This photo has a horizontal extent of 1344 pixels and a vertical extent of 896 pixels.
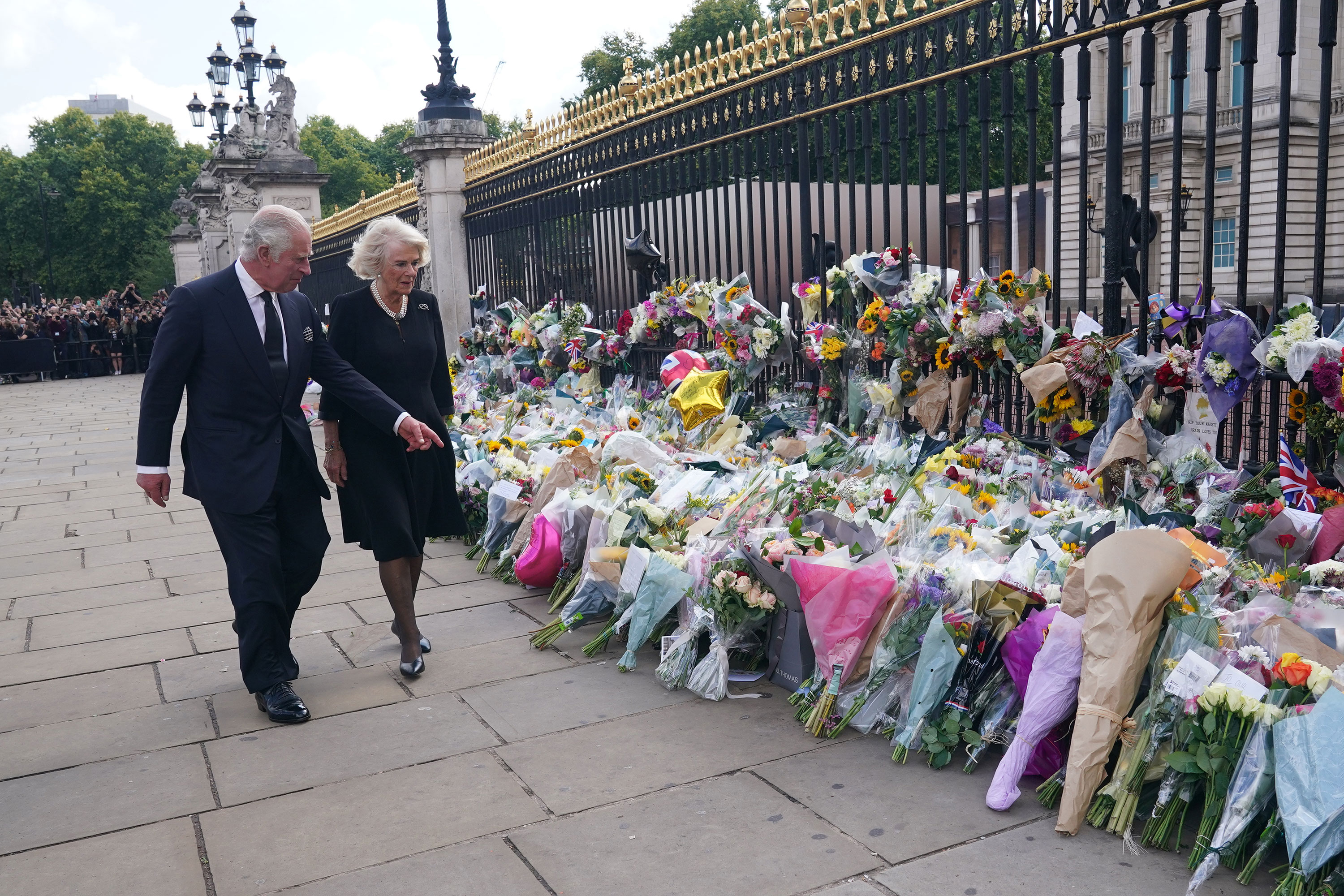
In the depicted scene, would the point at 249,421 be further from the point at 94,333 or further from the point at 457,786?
the point at 94,333

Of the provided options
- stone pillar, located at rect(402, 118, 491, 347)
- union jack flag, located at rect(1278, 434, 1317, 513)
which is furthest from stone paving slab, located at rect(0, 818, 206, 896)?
stone pillar, located at rect(402, 118, 491, 347)

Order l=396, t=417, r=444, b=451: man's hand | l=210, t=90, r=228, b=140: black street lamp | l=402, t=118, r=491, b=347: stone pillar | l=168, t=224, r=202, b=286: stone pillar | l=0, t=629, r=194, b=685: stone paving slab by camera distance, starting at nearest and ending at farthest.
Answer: l=396, t=417, r=444, b=451: man's hand
l=0, t=629, r=194, b=685: stone paving slab
l=402, t=118, r=491, b=347: stone pillar
l=210, t=90, r=228, b=140: black street lamp
l=168, t=224, r=202, b=286: stone pillar

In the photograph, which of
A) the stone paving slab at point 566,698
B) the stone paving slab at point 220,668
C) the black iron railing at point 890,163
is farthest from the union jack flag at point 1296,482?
the stone paving slab at point 220,668

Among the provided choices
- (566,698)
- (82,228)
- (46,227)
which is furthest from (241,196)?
(82,228)

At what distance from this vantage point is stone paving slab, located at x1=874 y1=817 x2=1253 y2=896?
8.11ft

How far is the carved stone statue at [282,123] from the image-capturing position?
17562 mm

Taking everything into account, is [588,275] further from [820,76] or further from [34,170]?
[34,170]

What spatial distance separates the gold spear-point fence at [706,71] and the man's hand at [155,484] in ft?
12.6

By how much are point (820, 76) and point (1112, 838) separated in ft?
15.2

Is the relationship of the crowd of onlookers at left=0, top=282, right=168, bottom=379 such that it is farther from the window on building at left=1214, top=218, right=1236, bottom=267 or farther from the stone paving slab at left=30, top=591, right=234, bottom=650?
the stone paving slab at left=30, top=591, right=234, bottom=650

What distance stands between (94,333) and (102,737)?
1081 inches

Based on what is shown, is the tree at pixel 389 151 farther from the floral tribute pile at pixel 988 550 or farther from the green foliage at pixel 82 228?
the floral tribute pile at pixel 988 550

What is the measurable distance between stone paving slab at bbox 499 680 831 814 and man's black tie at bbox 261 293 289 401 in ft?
4.97

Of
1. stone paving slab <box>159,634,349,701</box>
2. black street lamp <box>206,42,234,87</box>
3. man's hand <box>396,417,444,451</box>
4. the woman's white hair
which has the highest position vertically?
black street lamp <box>206,42,234,87</box>
